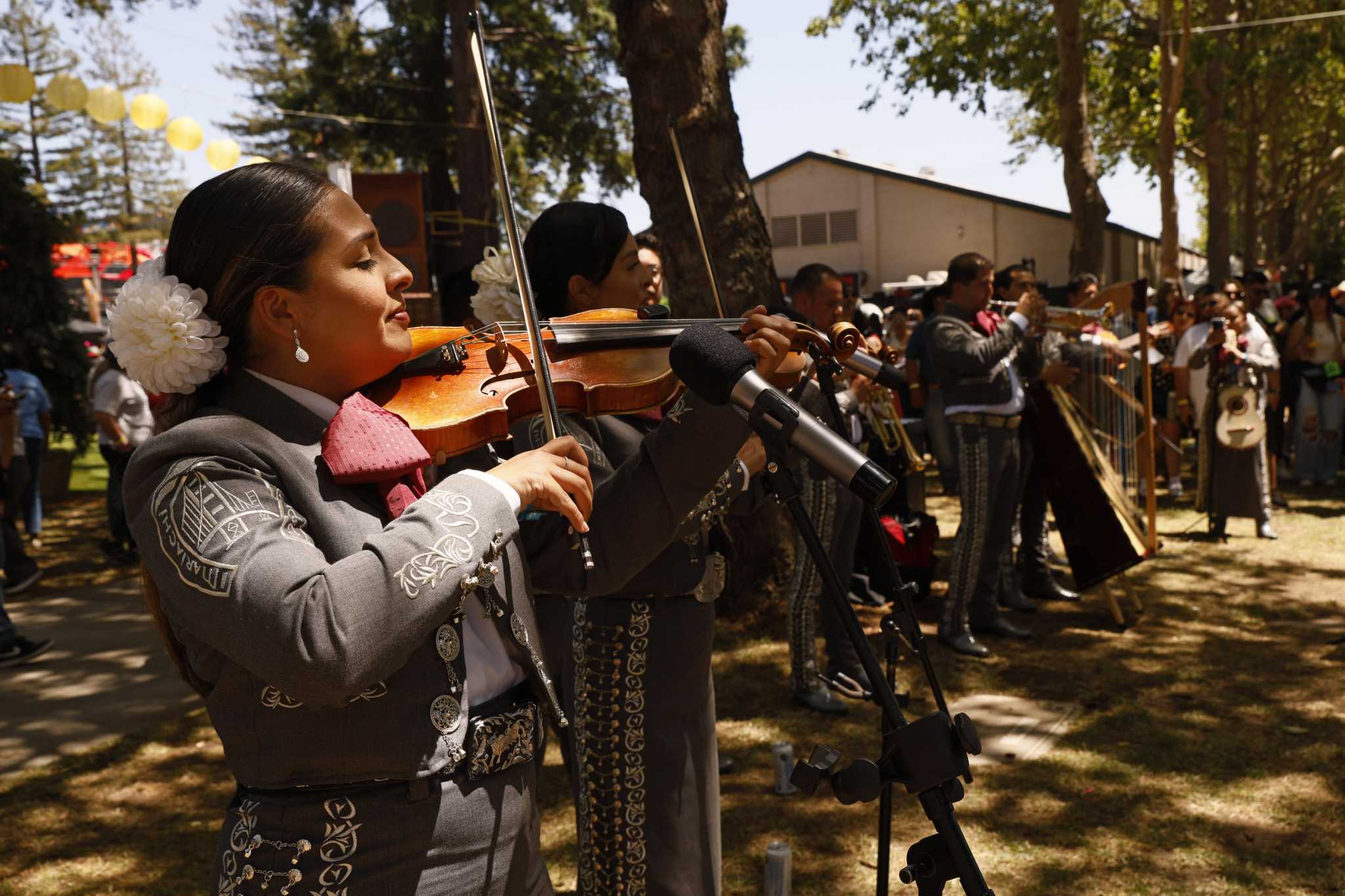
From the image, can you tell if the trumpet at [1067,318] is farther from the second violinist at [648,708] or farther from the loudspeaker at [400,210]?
the loudspeaker at [400,210]

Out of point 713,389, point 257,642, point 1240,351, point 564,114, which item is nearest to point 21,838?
point 257,642

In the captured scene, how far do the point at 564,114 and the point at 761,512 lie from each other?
1445 centimetres

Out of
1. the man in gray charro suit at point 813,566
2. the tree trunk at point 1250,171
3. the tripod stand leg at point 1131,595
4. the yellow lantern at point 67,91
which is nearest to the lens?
the man in gray charro suit at point 813,566

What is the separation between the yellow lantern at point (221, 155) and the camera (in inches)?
394

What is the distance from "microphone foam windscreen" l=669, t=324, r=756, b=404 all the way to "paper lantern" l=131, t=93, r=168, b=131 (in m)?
10.1

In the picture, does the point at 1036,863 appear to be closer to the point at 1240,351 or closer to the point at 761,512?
the point at 761,512

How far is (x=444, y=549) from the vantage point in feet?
4.56

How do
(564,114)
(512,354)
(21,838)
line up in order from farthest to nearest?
(564,114) < (21,838) < (512,354)

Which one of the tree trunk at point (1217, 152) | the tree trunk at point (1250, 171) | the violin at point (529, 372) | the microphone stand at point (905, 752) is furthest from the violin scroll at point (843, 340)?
the tree trunk at point (1250, 171)

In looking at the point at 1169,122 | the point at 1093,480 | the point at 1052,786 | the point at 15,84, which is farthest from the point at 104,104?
the point at 1169,122

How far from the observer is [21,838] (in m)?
4.18

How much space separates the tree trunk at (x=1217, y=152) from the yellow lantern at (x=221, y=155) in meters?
14.4

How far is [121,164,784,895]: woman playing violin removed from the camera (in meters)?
1.35

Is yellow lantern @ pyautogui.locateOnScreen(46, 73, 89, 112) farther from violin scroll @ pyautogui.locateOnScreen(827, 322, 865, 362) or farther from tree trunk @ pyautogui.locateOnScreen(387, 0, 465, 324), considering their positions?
violin scroll @ pyautogui.locateOnScreen(827, 322, 865, 362)
